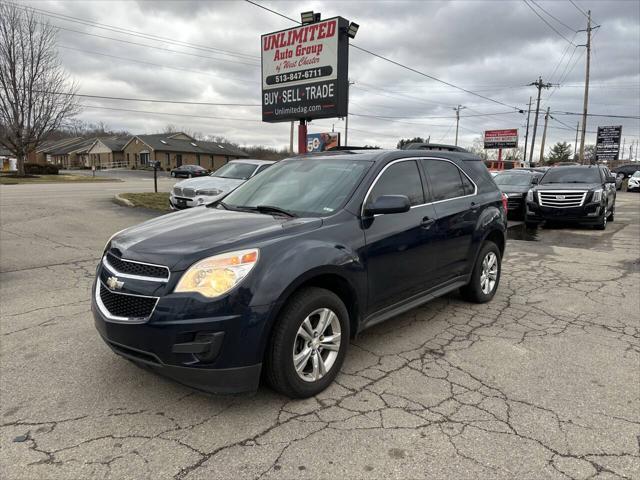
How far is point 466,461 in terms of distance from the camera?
A: 2.48m

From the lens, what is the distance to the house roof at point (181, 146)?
66.5m

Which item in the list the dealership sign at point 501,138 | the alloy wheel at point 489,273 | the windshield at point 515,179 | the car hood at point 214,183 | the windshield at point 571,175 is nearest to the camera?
the alloy wheel at point 489,273

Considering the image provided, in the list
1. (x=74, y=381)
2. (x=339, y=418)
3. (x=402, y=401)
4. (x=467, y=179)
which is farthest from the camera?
(x=467, y=179)

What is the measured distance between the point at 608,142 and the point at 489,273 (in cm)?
6023

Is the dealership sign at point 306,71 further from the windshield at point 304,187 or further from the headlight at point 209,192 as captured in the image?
the windshield at point 304,187

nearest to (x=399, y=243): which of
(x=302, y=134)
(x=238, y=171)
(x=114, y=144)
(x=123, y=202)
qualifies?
(x=238, y=171)

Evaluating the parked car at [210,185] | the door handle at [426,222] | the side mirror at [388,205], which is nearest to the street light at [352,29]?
the parked car at [210,185]

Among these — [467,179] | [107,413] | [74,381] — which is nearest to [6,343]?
[74,381]

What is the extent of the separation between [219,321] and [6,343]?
267cm

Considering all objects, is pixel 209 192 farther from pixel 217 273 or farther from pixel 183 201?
pixel 217 273

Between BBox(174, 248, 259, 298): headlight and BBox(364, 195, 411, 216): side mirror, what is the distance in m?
1.14

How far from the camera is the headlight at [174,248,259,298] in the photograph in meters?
2.68

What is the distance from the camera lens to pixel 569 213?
11.6m

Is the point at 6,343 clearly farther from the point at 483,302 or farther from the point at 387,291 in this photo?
the point at 483,302
